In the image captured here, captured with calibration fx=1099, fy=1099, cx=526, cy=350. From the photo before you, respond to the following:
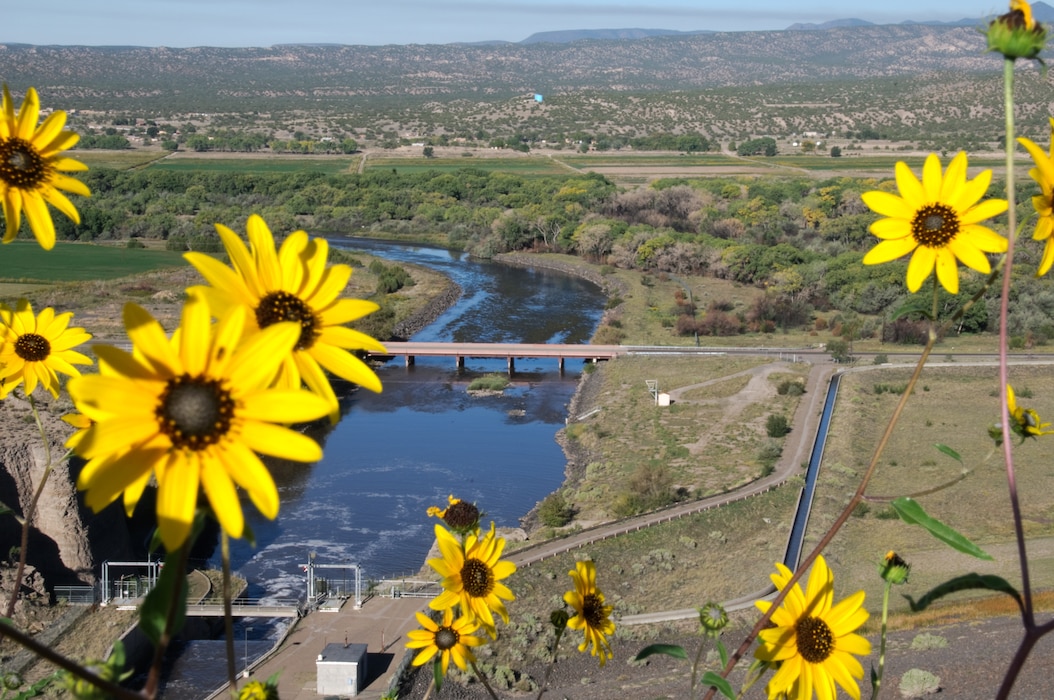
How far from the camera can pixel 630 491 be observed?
96.0 feet

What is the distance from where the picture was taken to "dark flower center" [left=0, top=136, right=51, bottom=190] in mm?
2578

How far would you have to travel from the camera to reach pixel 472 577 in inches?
139

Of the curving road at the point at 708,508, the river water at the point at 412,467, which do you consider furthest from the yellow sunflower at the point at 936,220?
the curving road at the point at 708,508

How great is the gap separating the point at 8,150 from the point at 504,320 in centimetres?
4895

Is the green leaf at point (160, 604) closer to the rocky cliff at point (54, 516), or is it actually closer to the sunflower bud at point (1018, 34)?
the sunflower bud at point (1018, 34)

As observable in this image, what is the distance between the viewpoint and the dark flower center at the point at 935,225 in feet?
8.68

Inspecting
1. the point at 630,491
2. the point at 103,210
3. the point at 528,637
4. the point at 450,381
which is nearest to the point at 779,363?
the point at 450,381

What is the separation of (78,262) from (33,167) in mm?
66157

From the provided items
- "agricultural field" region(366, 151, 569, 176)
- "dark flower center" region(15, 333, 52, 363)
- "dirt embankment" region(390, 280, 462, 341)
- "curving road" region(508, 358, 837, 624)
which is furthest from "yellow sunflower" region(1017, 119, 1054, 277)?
"agricultural field" region(366, 151, 569, 176)

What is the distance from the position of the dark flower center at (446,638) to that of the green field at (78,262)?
58.0m

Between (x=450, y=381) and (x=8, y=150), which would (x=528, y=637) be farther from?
(x=450, y=381)

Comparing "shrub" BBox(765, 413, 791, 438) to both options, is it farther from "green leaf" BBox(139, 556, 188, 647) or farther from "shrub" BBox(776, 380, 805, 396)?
"green leaf" BBox(139, 556, 188, 647)

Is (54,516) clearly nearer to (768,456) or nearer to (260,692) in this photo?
(768,456)

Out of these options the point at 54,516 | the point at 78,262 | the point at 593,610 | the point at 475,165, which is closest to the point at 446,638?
the point at 593,610
